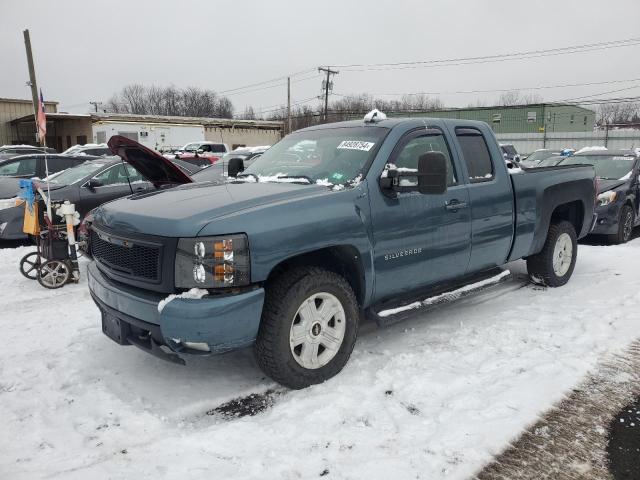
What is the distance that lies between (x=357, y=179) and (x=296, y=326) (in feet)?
4.01

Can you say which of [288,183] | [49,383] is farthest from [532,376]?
[49,383]

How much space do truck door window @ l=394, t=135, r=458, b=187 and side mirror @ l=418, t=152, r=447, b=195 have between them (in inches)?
8.4

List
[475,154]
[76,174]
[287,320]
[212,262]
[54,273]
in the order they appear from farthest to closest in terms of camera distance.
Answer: [76,174] < [54,273] < [475,154] < [287,320] < [212,262]

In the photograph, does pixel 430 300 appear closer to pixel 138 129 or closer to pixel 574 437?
pixel 574 437

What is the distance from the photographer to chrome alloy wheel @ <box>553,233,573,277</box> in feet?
19.5

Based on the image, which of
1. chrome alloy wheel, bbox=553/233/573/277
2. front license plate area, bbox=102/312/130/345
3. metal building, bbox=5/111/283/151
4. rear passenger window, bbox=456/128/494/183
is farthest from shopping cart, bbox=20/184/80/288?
metal building, bbox=5/111/283/151

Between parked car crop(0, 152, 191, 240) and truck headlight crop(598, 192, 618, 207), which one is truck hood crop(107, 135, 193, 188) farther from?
truck headlight crop(598, 192, 618, 207)

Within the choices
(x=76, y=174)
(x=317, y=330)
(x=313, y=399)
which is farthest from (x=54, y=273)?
(x=313, y=399)

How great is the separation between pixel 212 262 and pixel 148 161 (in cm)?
288

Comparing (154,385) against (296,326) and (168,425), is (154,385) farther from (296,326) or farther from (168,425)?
(296,326)

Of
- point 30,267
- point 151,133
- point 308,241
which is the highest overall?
point 151,133

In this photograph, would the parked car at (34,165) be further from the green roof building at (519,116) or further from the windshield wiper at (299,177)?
the green roof building at (519,116)

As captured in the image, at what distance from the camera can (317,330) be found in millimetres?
3604

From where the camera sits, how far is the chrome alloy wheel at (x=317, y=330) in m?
3.50
